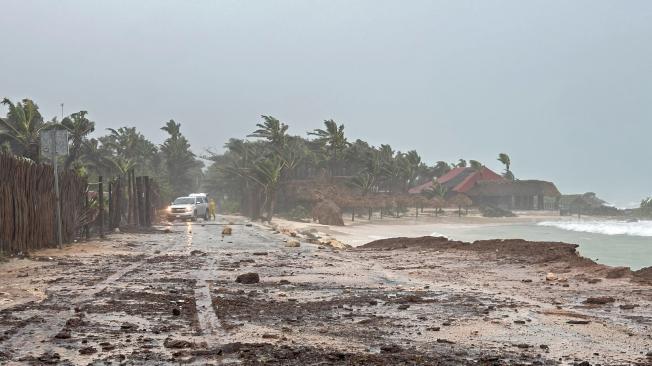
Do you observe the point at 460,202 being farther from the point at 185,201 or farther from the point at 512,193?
the point at 185,201

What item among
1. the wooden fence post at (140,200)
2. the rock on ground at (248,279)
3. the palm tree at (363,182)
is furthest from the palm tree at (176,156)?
the rock on ground at (248,279)

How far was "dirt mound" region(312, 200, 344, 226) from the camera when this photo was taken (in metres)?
51.9

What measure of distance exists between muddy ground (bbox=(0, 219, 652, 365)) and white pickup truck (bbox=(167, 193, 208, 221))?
28.8 m

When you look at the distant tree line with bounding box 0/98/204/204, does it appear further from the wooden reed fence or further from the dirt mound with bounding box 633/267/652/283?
the dirt mound with bounding box 633/267/652/283

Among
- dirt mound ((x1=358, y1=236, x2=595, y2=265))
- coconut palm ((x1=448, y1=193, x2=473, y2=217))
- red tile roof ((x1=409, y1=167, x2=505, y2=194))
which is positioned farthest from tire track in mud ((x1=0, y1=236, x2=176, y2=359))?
red tile roof ((x1=409, y1=167, x2=505, y2=194))

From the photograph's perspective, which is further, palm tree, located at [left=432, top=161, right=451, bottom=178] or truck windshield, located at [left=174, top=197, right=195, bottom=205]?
palm tree, located at [left=432, top=161, right=451, bottom=178]

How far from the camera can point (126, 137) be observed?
78438mm

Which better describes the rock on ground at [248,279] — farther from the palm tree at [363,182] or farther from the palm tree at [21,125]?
the palm tree at [363,182]

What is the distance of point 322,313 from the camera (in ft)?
28.6

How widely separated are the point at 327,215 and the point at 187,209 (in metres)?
11.4

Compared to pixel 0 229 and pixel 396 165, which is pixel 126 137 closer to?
pixel 396 165

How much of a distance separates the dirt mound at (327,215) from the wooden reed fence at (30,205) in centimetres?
3182

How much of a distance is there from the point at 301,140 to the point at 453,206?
17797mm

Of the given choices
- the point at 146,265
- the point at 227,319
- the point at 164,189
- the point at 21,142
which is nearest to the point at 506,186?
the point at 164,189
